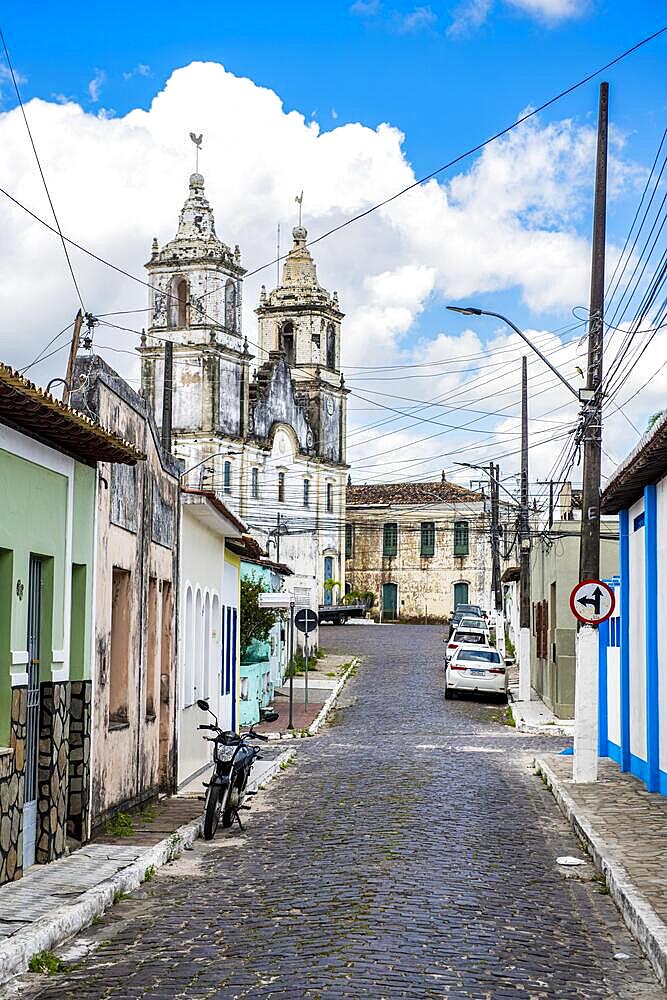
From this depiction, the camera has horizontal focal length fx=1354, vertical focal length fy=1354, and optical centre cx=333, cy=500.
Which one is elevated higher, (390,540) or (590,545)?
(390,540)

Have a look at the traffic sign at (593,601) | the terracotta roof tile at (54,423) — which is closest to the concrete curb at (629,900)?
the traffic sign at (593,601)

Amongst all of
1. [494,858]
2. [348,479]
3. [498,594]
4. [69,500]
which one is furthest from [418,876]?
[348,479]

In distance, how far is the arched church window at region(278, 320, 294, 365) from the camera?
79312 mm

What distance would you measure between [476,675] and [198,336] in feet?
122

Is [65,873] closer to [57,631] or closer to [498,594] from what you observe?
[57,631]

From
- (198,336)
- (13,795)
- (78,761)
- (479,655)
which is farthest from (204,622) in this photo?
(198,336)

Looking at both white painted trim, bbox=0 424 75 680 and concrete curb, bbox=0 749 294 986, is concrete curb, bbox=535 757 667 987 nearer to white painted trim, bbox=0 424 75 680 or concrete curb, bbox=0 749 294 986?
concrete curb, bbox=0 749 294 986

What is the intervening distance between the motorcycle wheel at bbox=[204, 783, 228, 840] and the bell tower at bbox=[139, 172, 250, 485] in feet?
177

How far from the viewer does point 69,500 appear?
11477mm

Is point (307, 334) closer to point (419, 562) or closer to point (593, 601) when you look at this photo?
point (419, 562)

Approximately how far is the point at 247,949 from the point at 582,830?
5.62 meters

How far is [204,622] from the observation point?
813 inches

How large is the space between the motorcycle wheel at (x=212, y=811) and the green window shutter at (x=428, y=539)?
218 ft

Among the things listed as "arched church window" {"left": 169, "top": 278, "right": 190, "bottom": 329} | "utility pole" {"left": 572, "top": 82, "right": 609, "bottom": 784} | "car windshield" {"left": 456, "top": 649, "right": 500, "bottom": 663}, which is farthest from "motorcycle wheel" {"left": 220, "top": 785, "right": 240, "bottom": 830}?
"arched church window" {"left": 169, "top": 278, "right": 190, "bottom": 329}
